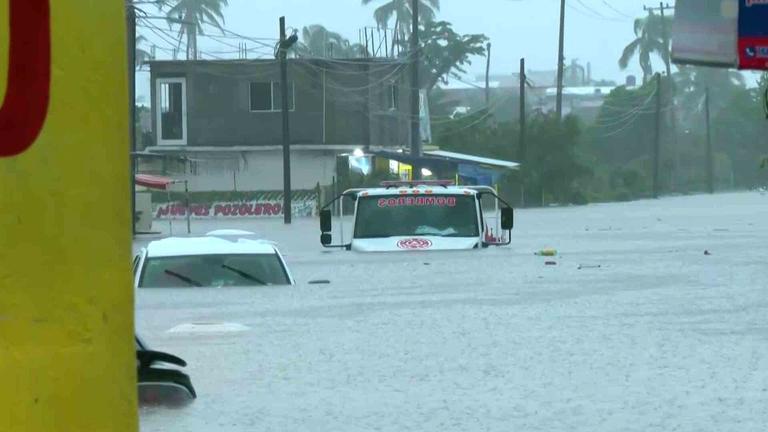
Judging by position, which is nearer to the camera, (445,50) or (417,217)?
(417,217)

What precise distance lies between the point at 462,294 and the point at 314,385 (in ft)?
25.9

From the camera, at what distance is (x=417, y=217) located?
2386 centimetres

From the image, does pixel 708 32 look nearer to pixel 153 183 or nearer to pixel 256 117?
pixel 153 183

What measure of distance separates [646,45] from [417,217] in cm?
9462

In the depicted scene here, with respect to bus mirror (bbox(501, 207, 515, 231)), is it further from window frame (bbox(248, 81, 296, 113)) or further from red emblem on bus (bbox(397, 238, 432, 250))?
window frame (bbox(248, 81, 296, 113))

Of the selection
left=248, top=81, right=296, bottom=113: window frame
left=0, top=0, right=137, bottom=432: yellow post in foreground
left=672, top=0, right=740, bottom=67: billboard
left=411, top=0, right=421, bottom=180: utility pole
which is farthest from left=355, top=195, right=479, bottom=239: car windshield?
left=248, top=81, right=296, bottom=113: window frame

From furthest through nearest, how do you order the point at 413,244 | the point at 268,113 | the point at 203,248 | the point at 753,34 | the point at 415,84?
1. the point at 268,113
2. the point at 415,84
3. the point at 413,244
4. the point at 203,248
5. the point at 753,34

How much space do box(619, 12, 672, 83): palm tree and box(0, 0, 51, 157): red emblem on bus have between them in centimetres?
10806

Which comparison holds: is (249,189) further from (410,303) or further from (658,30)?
(658,30)

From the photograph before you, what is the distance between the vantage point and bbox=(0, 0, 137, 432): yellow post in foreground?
371cm

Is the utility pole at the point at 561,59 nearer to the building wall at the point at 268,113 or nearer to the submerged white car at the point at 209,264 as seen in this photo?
the building wall at the point at 268,113

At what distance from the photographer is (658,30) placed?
112125mm

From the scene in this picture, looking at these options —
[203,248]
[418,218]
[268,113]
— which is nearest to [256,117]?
[268,113]

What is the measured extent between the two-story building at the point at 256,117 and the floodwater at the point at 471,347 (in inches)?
1482
